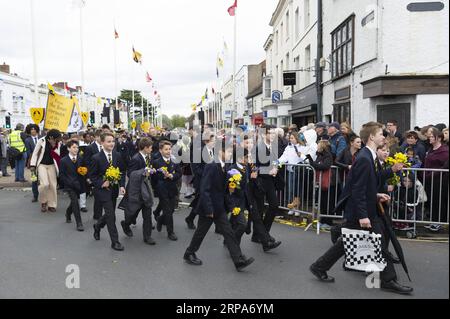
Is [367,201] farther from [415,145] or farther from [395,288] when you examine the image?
[415,145]

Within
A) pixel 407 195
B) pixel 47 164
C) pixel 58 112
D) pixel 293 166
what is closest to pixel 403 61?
pixel 293 166

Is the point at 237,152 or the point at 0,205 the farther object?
the point at 0,205

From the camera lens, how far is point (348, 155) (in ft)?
26.6

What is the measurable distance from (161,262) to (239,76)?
58.7 metres

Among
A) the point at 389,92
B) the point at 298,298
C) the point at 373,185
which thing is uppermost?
the point at 389,92

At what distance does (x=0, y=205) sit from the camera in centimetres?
1110

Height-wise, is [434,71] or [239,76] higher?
[239,76]

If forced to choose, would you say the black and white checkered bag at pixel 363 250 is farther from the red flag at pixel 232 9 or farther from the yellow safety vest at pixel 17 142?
the red flag at pixel 232 9

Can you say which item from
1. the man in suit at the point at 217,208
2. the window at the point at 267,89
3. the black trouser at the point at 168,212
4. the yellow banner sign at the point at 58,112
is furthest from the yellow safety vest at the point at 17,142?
the window at the point at 267,89

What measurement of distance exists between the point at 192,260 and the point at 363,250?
2.28 meters

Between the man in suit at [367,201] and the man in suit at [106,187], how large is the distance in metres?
3.36

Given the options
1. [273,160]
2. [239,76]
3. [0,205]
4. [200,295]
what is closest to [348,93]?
[273,160]
